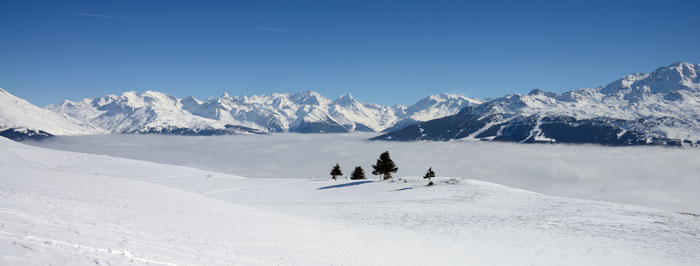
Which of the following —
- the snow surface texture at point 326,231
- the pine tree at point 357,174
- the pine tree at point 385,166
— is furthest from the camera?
the pine tree at point 357,174

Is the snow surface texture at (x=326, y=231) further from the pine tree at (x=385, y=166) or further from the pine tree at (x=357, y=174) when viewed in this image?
the pine tree at (x=357, y=174)

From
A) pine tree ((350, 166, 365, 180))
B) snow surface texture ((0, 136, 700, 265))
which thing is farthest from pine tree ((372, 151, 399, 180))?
snow surface texture ((0, 136, 700, 265))

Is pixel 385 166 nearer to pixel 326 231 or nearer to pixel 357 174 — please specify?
pixel 357 174

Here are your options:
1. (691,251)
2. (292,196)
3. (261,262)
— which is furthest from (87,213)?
(292,196)

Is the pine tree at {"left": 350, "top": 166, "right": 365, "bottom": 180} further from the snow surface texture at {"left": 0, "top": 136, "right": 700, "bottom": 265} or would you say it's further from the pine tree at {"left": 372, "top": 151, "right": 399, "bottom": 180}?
the snow surface texture at {"left": 0, "top": 136, "right": 700, "bottom": 265}

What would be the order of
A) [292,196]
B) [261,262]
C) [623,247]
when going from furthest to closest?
[292,196] < [623,247] < [261,262]

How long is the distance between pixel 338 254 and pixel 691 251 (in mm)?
23859

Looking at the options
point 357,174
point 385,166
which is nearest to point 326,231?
point 385,166

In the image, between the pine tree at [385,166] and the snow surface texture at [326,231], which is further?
the pine tree at [385,166]

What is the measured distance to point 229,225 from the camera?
21656mm

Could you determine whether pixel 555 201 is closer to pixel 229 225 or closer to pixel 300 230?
pixel 300 230

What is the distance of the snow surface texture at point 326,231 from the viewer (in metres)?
12.5

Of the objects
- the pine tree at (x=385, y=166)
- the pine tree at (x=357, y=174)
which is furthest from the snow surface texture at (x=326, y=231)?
the pine tree at (x=357, y=174)

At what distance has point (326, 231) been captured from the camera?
25.6 metres
